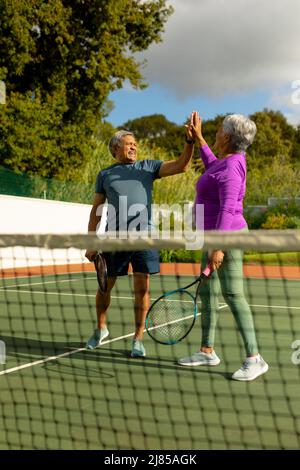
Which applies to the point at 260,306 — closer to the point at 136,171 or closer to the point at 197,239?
the point at 136,171

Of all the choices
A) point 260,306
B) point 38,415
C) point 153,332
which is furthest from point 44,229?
point 38,415

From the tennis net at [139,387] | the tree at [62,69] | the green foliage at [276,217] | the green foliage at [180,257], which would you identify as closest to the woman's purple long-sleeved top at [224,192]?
the tennis net at [139,387]

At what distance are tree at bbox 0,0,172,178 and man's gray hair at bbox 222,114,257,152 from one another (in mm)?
13916

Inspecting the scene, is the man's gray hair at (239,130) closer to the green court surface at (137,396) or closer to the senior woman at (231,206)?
the senior woman at (231,206)

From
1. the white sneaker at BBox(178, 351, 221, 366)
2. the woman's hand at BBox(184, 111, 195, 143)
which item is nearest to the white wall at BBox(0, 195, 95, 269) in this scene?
the white sneaker at BBox(178, 351, 221, 366)

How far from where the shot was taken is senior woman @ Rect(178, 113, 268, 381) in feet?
14.9

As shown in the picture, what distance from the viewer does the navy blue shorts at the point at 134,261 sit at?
5.21 meters

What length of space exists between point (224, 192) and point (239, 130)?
0.43 m

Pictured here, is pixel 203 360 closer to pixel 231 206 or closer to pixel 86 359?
pixel 86 359

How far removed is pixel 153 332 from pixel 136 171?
4.43 feet

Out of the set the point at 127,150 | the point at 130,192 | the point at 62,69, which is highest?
the point at 62,69

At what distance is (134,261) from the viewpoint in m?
5.24

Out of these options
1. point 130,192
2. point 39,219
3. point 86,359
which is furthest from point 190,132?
point 39,219

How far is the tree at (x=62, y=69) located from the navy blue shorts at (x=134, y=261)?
43.2ft
